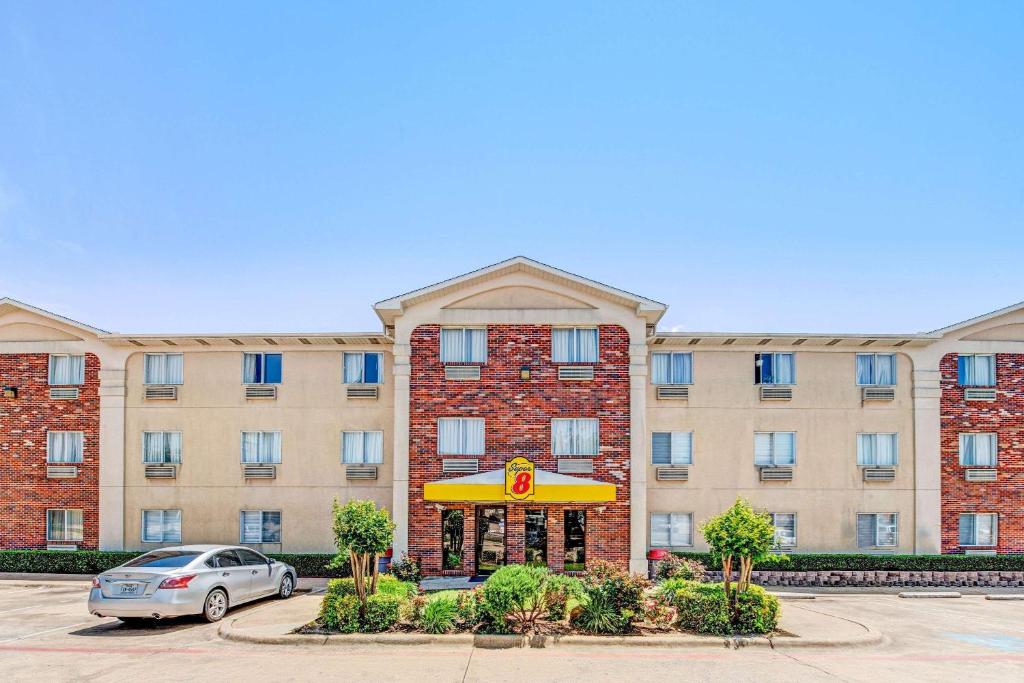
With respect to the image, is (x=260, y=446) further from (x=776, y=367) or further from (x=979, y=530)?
(x=979, y=530)

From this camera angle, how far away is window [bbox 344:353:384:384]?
22.8m

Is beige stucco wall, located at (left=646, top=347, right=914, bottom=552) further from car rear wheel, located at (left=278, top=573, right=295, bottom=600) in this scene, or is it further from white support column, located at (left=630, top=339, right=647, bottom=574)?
car rear wheel, located at (left=278, top=573, right=295, bottom=600)

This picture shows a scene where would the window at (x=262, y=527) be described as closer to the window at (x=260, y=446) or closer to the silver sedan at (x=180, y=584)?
the window at (x=260, y=446)

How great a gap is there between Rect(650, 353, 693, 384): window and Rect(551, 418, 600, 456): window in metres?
3.23

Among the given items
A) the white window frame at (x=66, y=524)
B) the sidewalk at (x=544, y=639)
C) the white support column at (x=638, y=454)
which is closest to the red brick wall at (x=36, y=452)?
the white window frame at (x=66, y=524)

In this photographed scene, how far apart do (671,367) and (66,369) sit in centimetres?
1938

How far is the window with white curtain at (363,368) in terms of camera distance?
2283 cm

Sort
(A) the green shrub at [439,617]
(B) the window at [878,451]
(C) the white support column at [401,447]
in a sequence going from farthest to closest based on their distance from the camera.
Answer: (B) the window at [878,451] → (C) the white support column at [401,447] → (A) the green shrub at [439,617]

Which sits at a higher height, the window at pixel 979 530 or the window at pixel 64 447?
the window at pixel 64 447

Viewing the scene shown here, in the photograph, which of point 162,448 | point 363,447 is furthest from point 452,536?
point 162,448

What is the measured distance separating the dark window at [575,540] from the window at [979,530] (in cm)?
1211

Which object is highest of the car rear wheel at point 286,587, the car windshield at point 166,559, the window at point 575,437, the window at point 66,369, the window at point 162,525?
the window at point 66,369

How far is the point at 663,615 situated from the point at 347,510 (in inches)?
244

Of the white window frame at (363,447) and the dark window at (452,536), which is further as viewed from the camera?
the white window frame at (363,447)
